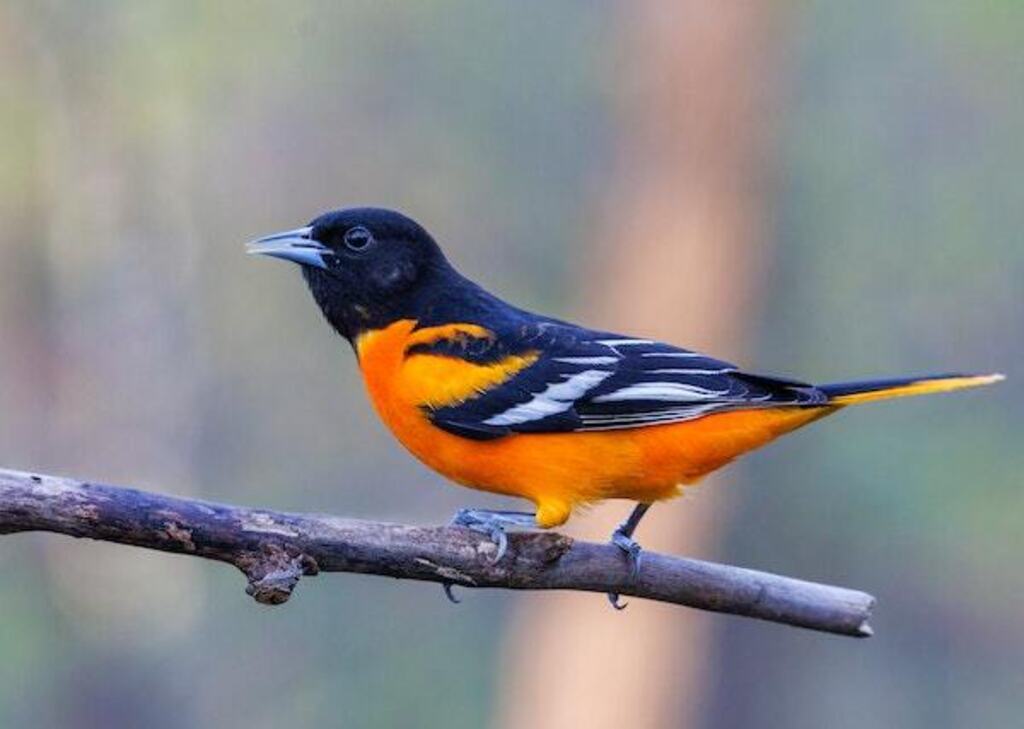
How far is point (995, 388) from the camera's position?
59.7 ft

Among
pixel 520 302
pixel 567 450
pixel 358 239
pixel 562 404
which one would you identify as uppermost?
pixel 520 302

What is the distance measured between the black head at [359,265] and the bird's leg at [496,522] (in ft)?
3.72

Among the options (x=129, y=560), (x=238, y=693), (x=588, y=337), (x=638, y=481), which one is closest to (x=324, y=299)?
(x=588, y=337)

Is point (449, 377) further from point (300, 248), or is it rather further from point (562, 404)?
point (300, 248)

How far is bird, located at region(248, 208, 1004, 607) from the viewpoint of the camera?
5641mm

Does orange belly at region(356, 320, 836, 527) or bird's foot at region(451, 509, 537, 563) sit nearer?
bird's foot at region(451, 509, 537, 563)

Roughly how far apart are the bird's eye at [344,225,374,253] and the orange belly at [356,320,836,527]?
67 centimetres

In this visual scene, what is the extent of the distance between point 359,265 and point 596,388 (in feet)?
3.91

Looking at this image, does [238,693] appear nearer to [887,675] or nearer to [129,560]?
[129,560]

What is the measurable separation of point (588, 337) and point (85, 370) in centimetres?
785

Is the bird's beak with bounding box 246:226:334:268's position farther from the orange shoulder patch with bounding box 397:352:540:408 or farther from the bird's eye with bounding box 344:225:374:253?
the orange shoulder patch with bounding box 397:352:540:408

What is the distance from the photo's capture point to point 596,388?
229 inches

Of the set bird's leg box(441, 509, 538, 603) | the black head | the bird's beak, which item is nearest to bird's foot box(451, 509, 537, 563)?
bird's leg box(441, 509, 538, 603)

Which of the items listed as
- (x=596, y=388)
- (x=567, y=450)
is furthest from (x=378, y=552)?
(x=596, y=388)
